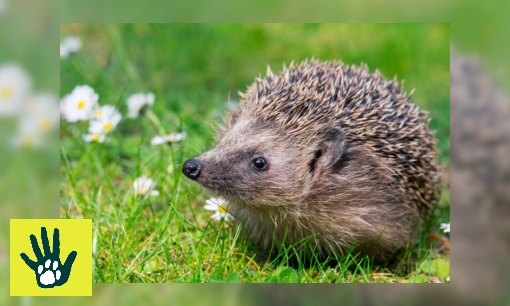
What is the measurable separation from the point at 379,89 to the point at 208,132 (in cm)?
169

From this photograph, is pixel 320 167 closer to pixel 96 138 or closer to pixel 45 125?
pixel 45 125

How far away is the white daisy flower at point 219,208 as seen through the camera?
371cm

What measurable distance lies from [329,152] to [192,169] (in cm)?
82

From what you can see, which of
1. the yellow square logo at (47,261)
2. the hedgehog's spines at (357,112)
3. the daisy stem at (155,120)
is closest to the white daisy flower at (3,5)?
the yellow square logo at (47,261)

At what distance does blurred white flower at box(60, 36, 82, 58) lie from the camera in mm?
5398

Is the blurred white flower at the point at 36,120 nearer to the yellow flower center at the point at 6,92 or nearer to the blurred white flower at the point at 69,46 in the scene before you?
the yellow flower center at the point at 6,92

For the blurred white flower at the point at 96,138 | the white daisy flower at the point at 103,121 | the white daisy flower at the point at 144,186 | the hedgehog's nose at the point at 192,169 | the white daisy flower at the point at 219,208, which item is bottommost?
the white daisy flower at the point at 219,208

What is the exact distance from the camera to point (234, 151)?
3.39 metres

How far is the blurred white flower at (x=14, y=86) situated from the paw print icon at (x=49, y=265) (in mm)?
689

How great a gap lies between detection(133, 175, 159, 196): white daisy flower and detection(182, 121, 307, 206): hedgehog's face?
641 millimetres

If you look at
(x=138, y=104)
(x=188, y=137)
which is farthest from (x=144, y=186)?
(x=138, y=104)

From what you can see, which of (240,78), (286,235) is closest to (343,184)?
(286,235)

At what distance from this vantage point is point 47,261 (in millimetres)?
2986

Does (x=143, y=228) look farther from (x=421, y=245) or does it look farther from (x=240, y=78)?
(x=240, y=78)
